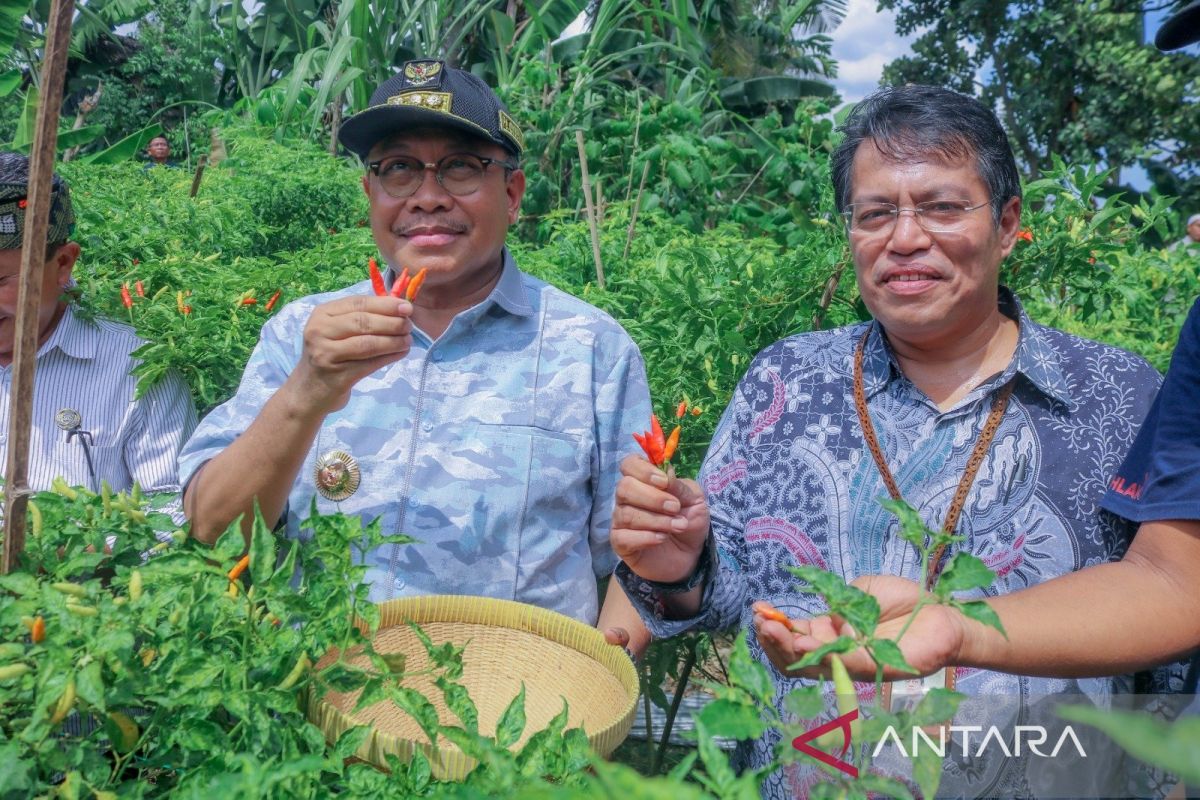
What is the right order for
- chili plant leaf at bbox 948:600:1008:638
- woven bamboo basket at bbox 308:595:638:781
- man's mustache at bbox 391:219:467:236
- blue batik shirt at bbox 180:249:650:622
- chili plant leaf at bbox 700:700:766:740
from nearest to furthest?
chili plant leaf at bbox 700:700:766:740 → chili plant leaf at bbox 948:600:1008:638 → woven bamboo basket at bbox 308:595:638:781 → blue batik shirt at bbox 180:249:650:622 → man's mustache at bbox 391:219:467:236

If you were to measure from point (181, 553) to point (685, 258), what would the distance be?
6.50 ft

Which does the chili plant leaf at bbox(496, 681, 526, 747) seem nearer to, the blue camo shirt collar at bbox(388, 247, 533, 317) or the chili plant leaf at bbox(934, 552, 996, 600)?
the chili plant leaf at bbox(934, 552, 996, 600)

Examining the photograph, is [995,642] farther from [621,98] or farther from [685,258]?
[621,98]

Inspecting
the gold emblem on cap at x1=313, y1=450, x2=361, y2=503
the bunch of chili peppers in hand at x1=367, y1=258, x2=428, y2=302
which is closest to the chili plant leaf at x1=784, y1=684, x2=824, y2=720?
the bunch of chili peppers in hand at x1=367, y1=258, x2=428, y2=302

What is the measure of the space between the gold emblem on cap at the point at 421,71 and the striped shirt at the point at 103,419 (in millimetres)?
906

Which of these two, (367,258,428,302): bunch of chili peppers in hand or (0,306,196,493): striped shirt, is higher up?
(367,258,428,302): bunch of chili peppers in hand

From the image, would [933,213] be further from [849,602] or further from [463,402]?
[849,602]

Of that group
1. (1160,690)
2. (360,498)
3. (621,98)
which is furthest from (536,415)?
(621,98)

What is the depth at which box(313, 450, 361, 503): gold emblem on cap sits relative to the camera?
2.07 m

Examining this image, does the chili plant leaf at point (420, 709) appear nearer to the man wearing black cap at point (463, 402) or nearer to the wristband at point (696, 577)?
the wristband at point (696, 577)

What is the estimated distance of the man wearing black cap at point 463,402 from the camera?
6.73 feet

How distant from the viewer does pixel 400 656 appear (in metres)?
1.15

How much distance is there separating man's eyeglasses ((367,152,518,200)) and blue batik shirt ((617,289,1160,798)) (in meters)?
0.70

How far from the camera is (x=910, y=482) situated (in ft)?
6.11
